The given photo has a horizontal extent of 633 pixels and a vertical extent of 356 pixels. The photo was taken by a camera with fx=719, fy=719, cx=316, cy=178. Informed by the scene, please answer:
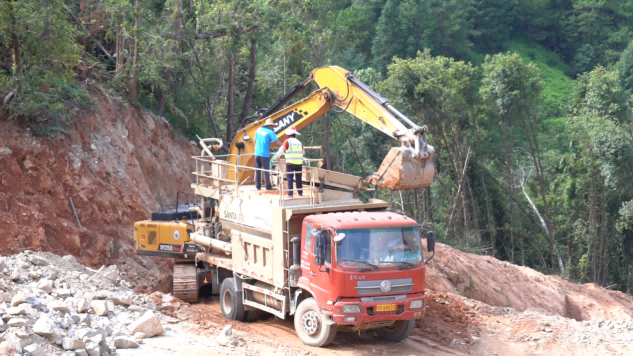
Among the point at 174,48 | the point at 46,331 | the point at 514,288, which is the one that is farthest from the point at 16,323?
the point at 514,288

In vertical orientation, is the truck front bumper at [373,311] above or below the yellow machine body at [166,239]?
below

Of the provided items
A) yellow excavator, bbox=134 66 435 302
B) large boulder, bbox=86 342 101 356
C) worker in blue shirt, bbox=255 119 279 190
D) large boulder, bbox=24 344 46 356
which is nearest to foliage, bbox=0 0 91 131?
yellow excavator, bbox=134 66 435 302

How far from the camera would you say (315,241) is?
40.1ft

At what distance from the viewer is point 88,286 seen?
13.9 metres

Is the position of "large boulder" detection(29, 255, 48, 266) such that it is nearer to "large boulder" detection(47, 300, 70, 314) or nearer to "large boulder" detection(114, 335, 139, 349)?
"large boulder" detection(47, 300, 70, 314)

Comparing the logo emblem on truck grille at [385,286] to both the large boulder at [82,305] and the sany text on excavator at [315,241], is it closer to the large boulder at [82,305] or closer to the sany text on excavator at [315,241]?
the sany text on excavator at [315,241]

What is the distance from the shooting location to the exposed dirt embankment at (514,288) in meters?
21.1

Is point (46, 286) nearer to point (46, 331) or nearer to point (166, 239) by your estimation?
point (46, 331)

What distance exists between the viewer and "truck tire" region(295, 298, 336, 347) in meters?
12.5

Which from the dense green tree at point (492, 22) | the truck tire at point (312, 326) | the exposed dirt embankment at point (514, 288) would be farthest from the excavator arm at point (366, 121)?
the dense green tree at point (492, 22)

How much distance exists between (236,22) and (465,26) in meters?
38.9

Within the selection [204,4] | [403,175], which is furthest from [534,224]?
[403,175]

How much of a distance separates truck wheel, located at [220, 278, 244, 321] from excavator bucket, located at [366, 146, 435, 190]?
3744 mm

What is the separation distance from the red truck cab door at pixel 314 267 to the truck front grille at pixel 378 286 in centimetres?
54
